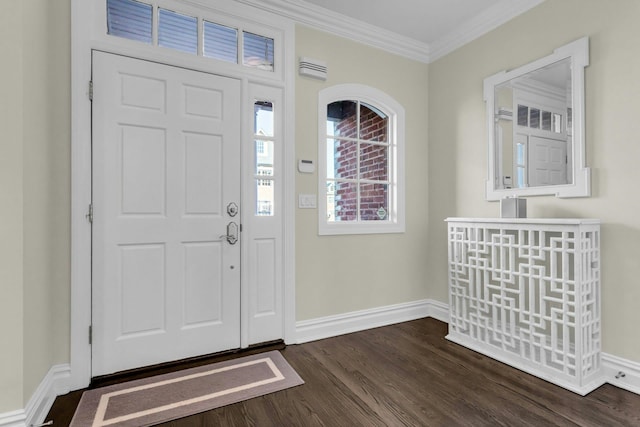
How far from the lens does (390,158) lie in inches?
132

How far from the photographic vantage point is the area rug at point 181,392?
1.75m

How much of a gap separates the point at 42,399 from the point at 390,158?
3155 mm

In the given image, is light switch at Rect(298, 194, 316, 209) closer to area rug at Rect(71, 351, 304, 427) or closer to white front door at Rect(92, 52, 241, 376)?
white front door at Rect(92, 52, 241, 376)

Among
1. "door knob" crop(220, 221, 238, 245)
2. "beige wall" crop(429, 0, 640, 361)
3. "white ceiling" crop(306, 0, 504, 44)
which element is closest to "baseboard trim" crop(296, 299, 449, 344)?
"door knob" crop(220, 221, 238, 245)

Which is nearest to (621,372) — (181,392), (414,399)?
(414,399)

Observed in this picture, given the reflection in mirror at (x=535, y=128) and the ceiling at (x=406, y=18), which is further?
the ceiling at (x=406, y=18)

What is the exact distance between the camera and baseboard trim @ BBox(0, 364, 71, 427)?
151cm

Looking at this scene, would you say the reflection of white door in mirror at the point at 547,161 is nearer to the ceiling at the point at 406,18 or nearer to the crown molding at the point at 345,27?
the ceiling at the point at 406,18

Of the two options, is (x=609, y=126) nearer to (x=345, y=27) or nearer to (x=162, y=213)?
(x=345, y=27)

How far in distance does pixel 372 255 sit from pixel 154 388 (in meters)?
2.03

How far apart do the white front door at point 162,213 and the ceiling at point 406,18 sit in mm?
996

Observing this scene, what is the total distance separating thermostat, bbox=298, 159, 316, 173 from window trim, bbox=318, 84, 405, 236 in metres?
0.08

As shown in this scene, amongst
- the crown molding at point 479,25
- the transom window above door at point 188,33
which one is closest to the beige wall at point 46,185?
the transom window above door at point 188,33

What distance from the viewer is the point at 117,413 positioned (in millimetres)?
1772
